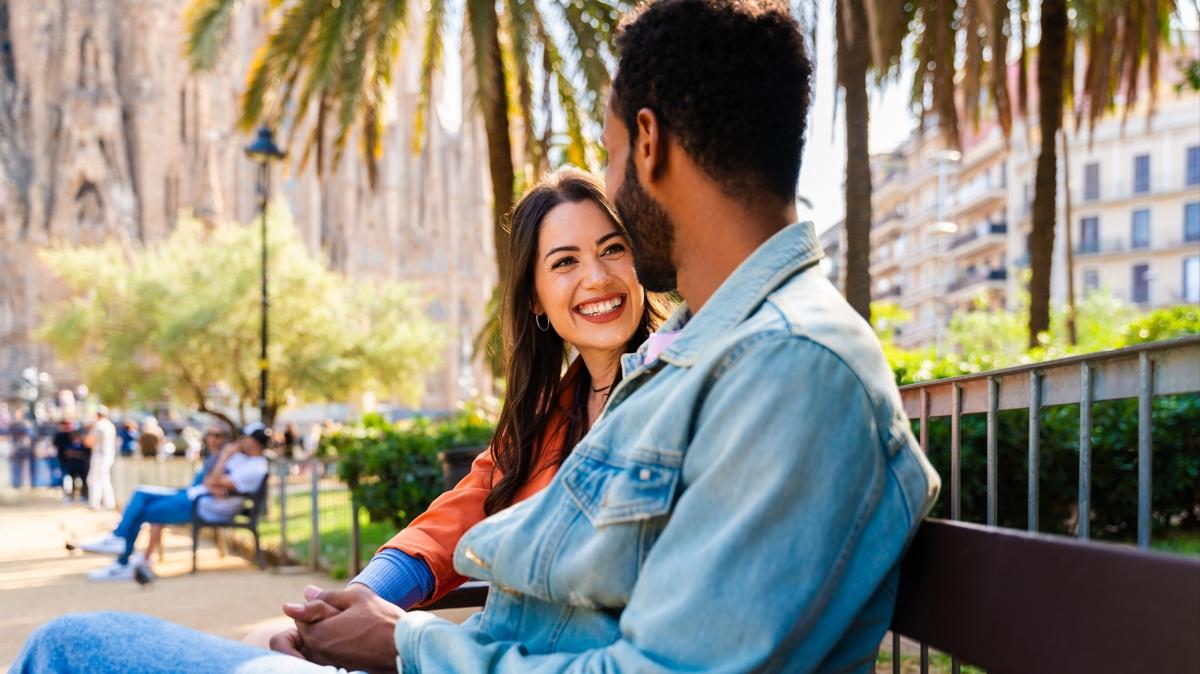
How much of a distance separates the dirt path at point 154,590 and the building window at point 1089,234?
166ft

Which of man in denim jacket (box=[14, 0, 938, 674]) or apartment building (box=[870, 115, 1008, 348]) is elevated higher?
apartment building (box=[870, 115, 1008, 348])

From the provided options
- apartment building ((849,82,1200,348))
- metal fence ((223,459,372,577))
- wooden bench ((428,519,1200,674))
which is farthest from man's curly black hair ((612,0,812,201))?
apartment building ((849,82,1200,348))

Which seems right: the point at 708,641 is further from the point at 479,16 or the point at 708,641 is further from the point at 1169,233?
the point at 1169,233

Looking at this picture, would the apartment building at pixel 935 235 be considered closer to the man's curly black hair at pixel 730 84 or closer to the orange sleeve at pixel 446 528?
the orange sleeve at pixel 446 528

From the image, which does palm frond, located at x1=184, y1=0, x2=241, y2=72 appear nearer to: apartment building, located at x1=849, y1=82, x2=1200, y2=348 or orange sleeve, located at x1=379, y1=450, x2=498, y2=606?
orange sleeve, located at x1=379, y1=450, x2=498, y2=606

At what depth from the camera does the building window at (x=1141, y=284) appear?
53312mm

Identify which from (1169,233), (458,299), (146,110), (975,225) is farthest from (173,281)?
(975,225)

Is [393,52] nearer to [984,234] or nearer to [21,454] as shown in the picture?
[21,454]

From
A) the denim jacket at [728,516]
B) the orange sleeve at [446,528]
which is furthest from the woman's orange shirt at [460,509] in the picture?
the denim jacket at [728,516]

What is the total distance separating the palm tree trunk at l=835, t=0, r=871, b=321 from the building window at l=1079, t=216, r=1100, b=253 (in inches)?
2007

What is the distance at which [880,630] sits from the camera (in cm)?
154

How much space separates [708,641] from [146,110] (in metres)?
55.6

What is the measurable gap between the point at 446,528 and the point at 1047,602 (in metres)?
1.55

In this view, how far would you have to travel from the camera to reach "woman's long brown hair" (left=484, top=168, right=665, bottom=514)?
269cm
